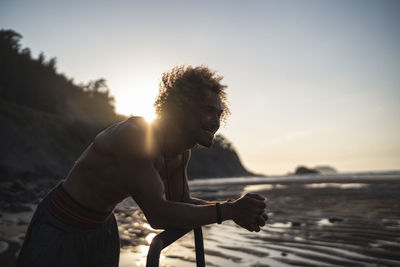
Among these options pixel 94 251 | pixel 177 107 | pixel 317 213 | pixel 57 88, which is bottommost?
pixel 317 213

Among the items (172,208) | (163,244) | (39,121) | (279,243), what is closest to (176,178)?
(172,208)

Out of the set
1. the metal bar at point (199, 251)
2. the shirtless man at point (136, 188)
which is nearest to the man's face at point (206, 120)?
the shirtless man at point (136, 188)

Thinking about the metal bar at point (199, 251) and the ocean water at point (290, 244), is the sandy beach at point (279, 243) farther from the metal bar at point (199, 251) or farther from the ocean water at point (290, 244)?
the metal bar at point (199, 251)

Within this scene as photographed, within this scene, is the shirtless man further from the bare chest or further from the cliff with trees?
the cliff with trees

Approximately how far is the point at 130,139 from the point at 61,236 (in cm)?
81

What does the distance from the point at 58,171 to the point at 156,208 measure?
2989 centimetres

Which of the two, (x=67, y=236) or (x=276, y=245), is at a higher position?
(x=67, y=236)

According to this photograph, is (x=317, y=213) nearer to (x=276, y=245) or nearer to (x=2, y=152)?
(x=276, y=245)

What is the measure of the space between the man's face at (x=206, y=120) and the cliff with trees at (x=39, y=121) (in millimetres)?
5854

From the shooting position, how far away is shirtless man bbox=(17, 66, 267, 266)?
1.55 metres

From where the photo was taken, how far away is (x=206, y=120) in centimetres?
186

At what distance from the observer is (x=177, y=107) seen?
1.99 m

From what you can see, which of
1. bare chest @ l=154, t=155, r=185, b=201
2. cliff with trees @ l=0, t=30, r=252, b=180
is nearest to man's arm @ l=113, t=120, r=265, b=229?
bare chest @ l=154, t=155, r=185, b=201

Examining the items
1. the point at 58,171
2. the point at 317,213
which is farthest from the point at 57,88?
the point at 317,213
